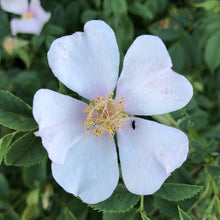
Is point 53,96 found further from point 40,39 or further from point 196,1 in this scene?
point 196,1

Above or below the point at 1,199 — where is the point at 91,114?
above

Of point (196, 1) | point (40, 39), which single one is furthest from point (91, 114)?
point (196, 1)

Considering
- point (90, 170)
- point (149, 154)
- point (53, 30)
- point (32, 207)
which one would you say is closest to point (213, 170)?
point (149, 154)

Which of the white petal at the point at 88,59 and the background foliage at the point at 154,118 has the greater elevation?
the white petal at the point at 88,59

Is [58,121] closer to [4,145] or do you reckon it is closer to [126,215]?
[4,145]

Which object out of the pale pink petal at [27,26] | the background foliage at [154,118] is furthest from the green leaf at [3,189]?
the pale pink petal at [27,26]

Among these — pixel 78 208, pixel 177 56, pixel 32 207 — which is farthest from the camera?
pixel 177 56

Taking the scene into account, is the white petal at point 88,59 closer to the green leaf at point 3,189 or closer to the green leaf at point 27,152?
the green leaf at point 27,152
